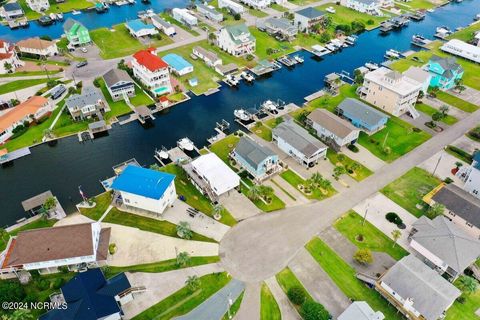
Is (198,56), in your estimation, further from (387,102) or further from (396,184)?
(396,184)

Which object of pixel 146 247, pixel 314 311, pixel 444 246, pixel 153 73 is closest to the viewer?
pixel 314 311

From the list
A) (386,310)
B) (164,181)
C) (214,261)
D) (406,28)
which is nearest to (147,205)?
(164,181)

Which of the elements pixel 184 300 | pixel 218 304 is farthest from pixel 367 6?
pixel 184 300

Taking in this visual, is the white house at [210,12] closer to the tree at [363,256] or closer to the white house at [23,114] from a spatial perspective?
the white house at [23,114]

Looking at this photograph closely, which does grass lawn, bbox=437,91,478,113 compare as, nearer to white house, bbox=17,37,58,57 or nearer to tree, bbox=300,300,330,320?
tree, bbox=300,300,330,320

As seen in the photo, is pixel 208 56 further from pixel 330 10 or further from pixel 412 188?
pixel 412 188
